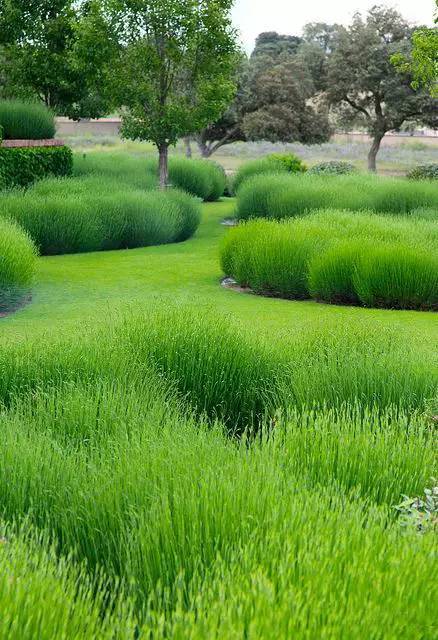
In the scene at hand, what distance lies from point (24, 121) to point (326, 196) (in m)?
6.32

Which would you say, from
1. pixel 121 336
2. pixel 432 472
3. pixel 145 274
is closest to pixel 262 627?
pixel 432 472

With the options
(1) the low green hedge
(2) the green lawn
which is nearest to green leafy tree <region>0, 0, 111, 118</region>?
(1) the low green hedge

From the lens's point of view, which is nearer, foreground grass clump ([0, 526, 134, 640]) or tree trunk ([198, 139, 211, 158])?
foreground grass clump ([0, 526, 134, 640])

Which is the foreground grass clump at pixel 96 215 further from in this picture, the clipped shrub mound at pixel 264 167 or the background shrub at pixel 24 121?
the clipped shrub mound at pixel 264 167

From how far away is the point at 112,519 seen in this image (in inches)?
129

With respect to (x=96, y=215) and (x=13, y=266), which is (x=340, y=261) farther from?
(x=96, y=215)

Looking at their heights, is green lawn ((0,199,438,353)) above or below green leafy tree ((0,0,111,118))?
below

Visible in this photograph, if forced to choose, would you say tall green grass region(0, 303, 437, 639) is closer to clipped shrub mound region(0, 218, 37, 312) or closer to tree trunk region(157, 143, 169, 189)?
clipped shrub mound region(0, 218, 37, 312)

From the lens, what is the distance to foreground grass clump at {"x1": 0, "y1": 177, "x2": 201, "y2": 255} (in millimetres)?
13500

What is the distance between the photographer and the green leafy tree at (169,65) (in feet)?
64.0

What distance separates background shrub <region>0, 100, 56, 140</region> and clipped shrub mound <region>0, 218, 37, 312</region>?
8436 millimetres

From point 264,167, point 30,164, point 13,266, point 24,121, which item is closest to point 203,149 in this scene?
point 264,167

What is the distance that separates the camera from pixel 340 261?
33.4ft

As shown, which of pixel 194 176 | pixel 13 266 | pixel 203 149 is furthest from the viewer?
pixel 203 149
